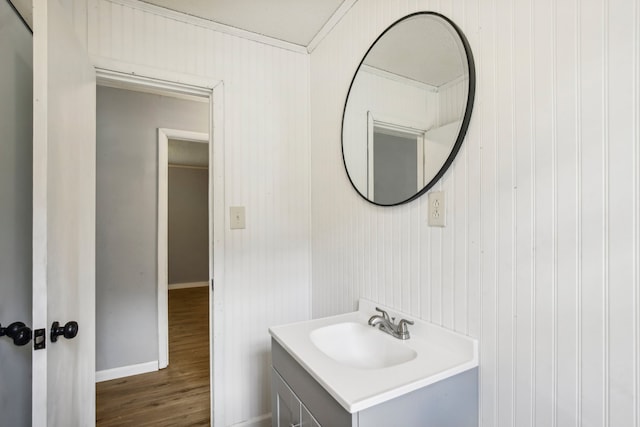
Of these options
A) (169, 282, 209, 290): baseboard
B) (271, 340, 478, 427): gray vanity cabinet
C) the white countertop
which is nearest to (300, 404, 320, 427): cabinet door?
(271, 340, 478, 427): gray vanity cabinet

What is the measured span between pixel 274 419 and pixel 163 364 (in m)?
1.85

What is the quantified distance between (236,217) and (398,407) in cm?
129

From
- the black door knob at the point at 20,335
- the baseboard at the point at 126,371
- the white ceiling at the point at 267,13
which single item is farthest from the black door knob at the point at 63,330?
the baseboard at the point at 126,371

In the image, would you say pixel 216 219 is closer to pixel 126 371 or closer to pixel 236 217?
pixel 236 217

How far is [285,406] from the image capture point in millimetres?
1144

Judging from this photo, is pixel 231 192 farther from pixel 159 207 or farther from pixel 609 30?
pixel 609 30

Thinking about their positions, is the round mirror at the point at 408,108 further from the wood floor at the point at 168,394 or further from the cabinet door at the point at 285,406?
the wood floor at the point at 168,394

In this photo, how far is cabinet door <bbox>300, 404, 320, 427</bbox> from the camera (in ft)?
3.05

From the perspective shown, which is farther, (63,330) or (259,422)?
(259,422)

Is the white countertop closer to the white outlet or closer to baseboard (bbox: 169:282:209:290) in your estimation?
the white outlet

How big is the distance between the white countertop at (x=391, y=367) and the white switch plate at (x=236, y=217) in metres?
0.75

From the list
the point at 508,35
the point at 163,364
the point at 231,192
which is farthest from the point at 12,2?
Answer: the point at 163,364

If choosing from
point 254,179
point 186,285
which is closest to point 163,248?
point 254,179

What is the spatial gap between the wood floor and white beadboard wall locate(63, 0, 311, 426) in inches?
20.8
